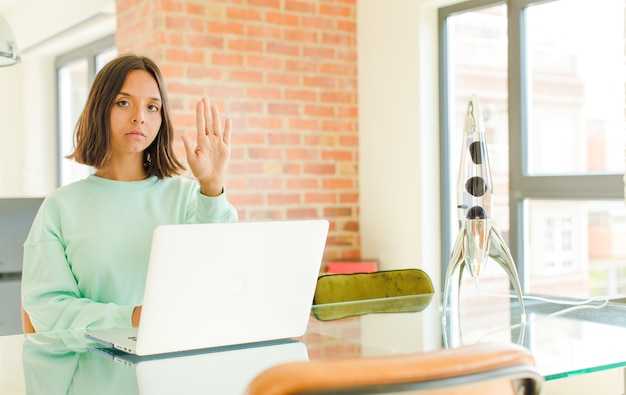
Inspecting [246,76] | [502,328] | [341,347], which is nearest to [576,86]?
[246,76]

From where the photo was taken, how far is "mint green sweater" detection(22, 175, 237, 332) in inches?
78.8

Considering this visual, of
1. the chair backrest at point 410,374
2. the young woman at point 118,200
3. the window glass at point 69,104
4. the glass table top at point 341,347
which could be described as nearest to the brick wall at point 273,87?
the young woman at point 118,200

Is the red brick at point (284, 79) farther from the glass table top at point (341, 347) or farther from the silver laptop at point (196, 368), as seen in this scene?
the silver laptop at point (196, 368)

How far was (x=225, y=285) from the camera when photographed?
157cm

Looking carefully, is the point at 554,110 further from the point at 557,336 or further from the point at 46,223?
the point at 46,223

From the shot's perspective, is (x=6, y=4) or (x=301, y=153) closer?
(x=301, y=153)

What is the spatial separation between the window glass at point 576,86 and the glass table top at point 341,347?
1.28m

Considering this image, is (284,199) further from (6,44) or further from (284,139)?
(6,44)

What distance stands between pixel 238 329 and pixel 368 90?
2914mm

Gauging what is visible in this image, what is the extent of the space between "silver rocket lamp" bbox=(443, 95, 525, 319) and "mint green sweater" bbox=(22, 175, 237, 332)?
2.16 ft

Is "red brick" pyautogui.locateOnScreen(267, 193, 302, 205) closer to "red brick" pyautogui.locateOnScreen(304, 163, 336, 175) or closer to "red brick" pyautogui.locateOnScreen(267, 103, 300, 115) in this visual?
"red brick" pyautogui.locateOnScreen(304, 163, 336, 175)

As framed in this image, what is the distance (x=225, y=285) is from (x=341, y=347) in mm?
300

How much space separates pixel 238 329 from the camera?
5.42 feet

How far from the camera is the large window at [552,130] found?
134 inches
